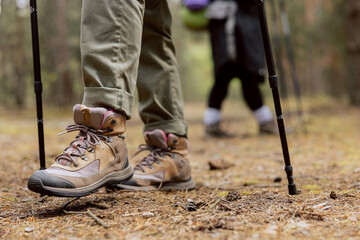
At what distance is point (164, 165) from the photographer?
1.81 meters

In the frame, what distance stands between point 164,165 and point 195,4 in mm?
2874

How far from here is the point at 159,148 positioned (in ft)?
6.09

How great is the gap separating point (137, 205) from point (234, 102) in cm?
1174

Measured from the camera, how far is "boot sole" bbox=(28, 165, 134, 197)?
121cm

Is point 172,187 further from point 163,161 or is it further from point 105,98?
point 105,98

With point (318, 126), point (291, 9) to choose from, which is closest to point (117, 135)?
point (318, 126)

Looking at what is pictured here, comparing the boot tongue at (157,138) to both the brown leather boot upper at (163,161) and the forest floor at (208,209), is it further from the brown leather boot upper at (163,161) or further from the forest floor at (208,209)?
the forest floor at (208,209)

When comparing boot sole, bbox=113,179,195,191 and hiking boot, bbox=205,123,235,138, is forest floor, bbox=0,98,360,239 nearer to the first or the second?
boot sole, bbox=113,179,195,191

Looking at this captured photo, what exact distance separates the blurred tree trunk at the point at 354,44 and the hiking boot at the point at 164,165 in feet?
20.6

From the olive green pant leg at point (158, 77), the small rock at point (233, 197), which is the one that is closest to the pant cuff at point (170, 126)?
the olive green pant leg at point (158, 77)

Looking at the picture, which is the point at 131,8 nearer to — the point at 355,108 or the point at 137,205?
the point at 137,205

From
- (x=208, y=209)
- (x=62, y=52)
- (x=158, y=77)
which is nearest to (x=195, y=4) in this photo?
(x=158, y=77)

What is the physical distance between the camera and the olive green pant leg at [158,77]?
1.78 m

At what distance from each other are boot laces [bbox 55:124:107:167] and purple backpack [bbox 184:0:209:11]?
3169mm
